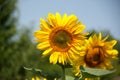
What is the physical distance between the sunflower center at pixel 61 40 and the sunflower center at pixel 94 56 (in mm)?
308

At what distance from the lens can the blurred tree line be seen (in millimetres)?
18128

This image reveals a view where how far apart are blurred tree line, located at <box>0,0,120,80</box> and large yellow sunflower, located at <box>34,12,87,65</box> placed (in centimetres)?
1517

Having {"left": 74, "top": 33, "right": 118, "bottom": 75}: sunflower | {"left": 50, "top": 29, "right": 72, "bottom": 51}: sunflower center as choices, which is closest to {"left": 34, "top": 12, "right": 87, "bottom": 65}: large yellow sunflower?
{"left": 50, "top": 29, "right": 72, "bottom": 51}: sunflower center

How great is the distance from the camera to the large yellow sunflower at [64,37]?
217 cm

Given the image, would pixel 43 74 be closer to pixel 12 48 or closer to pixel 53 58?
pixel 53 58

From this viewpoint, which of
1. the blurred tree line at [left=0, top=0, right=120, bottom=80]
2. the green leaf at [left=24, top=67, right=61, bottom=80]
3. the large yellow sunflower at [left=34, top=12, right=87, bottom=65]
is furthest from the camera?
the blurred tree line at [left=0, top=0, right=120, bottom=80]

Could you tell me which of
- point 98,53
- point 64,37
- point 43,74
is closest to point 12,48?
point 98,53

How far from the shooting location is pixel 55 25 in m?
2.20

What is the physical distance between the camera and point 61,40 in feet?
7.48

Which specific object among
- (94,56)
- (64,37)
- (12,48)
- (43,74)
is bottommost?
(43,74)

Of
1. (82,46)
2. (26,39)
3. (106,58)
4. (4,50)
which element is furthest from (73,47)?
(26,39)

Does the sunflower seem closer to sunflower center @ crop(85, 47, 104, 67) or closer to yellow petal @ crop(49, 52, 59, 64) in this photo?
sunflower center @ crop(85, 47, 104, 67)

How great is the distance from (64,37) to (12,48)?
53.2 feet

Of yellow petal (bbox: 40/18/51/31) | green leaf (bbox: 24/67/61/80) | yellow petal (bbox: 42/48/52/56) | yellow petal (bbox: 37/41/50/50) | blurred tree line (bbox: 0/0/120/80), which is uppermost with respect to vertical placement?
blurred tree line (bbox: 0/0/120/80)
